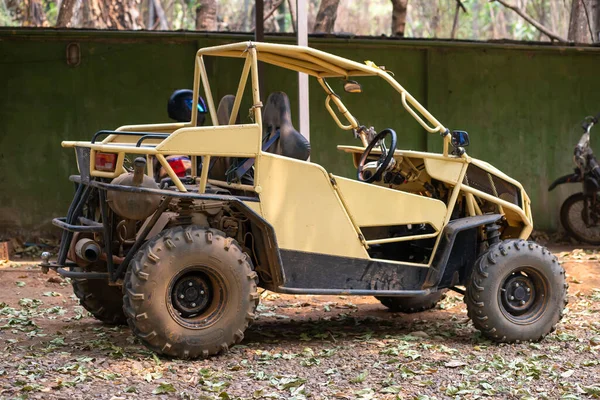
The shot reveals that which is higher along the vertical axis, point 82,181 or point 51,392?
point 82,181

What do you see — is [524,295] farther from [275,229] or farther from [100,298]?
[100,298]

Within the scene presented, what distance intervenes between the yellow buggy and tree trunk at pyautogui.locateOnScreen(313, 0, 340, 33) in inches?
367

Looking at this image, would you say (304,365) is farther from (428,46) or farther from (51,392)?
(428,46)

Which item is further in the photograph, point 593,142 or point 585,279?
point 593,142

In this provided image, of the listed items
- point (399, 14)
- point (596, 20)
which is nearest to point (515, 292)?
point (399, 14)

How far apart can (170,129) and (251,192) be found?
5.04 feet

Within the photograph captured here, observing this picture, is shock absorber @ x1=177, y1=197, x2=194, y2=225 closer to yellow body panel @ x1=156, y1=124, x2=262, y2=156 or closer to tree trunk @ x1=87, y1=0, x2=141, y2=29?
yellow body panel @ x1=156, y1=124, x2=262, y2=156

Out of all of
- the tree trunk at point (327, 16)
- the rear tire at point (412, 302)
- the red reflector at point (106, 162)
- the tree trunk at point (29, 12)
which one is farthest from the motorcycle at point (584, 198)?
the tree trunk at point (29, 12)

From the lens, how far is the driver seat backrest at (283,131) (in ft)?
21.6

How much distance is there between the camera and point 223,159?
688cm

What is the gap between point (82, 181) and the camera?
254 inches

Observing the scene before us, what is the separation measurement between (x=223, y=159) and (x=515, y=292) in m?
2.44

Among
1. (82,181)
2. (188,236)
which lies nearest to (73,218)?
(82,181)

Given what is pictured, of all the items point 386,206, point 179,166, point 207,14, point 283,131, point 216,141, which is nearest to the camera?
point 216,141
